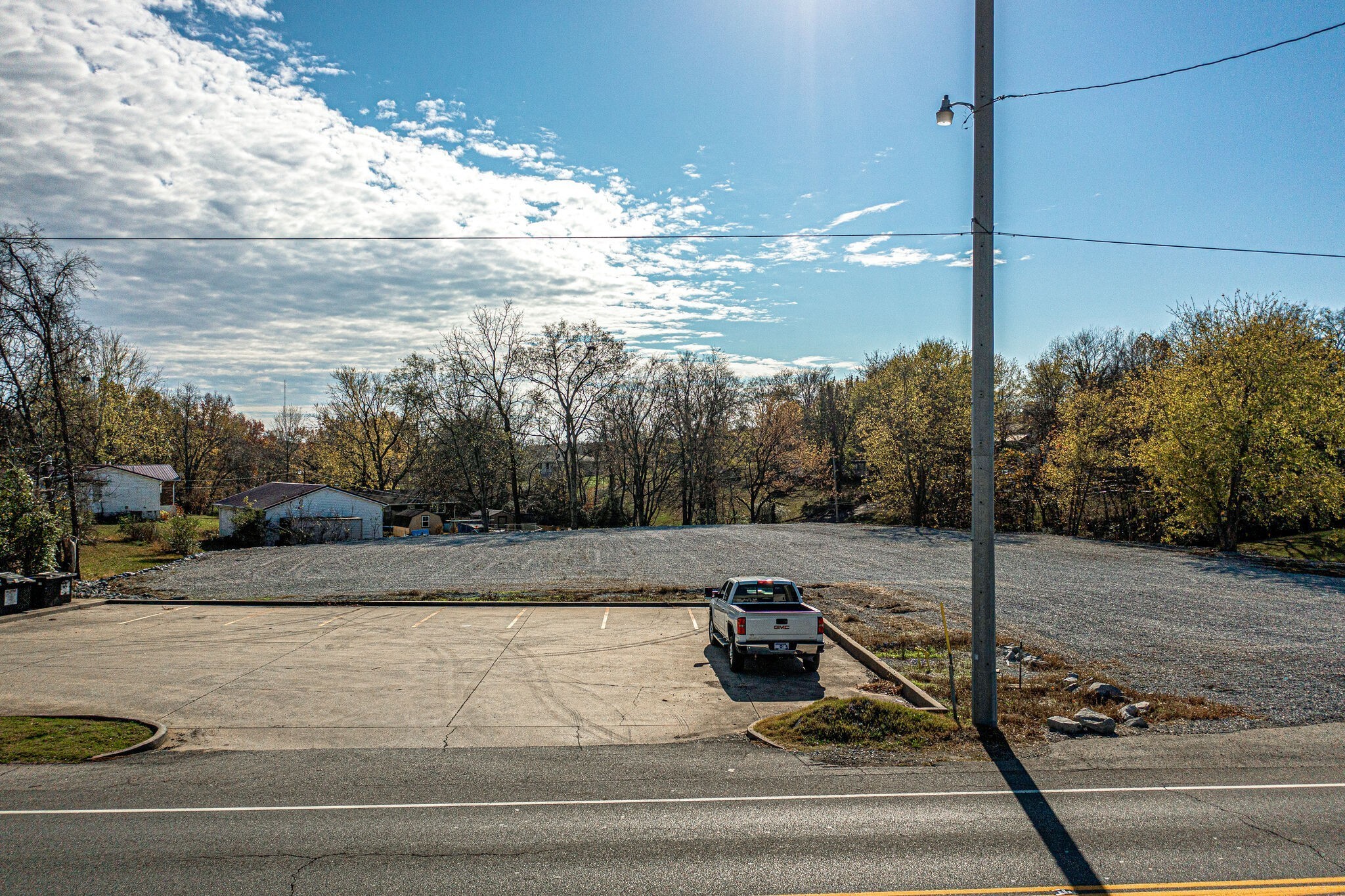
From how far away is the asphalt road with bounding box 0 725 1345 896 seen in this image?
6.74 meters

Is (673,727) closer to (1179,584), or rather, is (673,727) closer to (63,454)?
(1179,584)

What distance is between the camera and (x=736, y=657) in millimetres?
15734

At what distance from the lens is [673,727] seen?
12375mm

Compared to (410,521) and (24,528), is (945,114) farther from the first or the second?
(410,521)

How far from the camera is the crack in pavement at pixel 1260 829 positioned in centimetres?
692

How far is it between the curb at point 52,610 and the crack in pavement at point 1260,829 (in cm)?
2800

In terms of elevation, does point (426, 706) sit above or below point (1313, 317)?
below

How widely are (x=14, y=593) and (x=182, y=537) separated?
56.7ft

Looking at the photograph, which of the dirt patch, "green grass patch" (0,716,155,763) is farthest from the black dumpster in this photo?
the dirt patch

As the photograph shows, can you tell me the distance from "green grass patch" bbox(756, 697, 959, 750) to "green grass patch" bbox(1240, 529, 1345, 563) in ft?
95.4

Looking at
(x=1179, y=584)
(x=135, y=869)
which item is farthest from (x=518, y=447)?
(x=135, y=869)

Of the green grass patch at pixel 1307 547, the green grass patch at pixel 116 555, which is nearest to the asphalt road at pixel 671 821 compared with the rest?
the green grass patch at pixel 1307 547

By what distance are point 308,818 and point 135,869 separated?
1.63m

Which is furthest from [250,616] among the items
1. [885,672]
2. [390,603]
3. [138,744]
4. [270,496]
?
[270,496]
